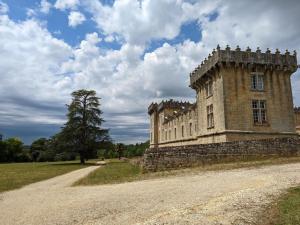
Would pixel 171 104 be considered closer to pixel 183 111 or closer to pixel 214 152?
pixel 183 111

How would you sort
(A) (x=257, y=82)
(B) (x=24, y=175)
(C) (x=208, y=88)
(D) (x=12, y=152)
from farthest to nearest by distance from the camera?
1. (D) (x=12, y=152)
2. (C) (x=208, y=88)
3. (A) (x=257, y=82)
4. (B) (x=24, y=175)

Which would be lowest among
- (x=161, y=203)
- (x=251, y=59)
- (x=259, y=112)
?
(x=161, y=203)

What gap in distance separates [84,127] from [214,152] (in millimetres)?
27781

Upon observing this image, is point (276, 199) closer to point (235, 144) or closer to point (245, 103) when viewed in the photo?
point (235, 144)

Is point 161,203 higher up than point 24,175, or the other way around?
point 24,175

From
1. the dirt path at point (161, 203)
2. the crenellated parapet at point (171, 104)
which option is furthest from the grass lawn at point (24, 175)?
the crenellated parapet at point (171, 104)

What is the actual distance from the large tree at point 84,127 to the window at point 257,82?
2454 centimetres

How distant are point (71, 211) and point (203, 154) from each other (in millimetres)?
11558

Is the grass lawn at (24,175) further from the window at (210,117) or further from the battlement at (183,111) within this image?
the battlement at (183,111)

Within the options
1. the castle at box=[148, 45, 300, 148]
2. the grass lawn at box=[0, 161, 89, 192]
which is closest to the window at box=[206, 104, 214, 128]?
the castle at box=[148, 45, 300, 148]

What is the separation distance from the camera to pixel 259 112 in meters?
25.5

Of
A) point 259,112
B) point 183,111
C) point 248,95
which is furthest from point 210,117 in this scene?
point 183,111

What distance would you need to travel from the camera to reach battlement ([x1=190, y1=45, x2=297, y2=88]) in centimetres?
2512

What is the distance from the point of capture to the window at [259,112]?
25266 millimetres
